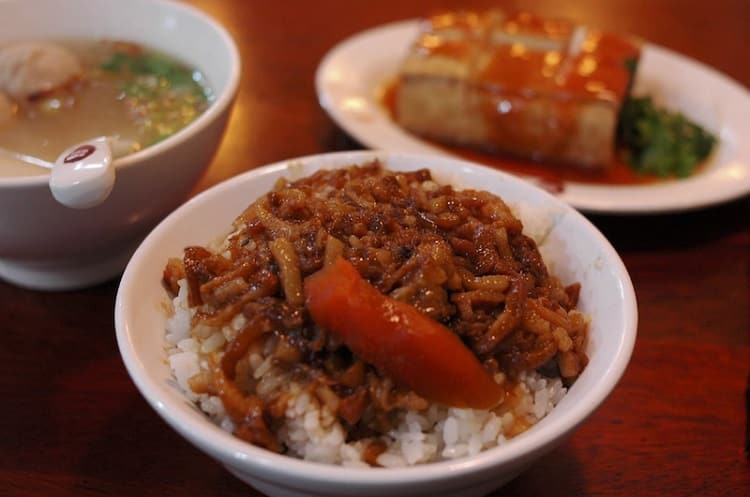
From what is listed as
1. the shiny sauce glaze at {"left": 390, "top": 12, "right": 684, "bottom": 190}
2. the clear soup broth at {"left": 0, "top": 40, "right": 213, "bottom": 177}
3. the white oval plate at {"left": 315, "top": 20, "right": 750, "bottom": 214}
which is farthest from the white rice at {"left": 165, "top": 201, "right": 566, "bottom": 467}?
the shiny sauce glaze at {"left": 390, "top": 12, "right": 684, "bottom": 190}

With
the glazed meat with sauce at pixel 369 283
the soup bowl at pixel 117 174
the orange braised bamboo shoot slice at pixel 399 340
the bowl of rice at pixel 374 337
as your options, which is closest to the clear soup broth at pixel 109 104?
the soup bowl at pixel 117 174

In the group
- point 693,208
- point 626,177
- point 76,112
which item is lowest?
point 626,177

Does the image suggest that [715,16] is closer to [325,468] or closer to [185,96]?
[185,96]

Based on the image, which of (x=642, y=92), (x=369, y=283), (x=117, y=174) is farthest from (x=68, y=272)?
(x=642, y=92)

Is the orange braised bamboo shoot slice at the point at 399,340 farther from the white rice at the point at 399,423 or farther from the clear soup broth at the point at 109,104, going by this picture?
the clear soup broth at the point at 109,104

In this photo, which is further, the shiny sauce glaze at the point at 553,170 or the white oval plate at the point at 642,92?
the shiny sauce glaze at the point at 553,170

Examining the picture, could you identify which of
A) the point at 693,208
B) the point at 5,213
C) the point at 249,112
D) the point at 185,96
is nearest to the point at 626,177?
the point at 693,208

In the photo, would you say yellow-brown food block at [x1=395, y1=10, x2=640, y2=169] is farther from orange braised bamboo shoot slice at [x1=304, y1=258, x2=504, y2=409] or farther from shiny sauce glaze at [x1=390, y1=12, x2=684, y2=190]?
orange braised bamboo shoot slice at [x1=304, y1=258, x2=504, y2=409]
